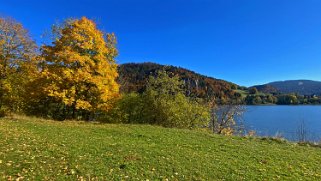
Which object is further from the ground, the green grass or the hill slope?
the hill slope

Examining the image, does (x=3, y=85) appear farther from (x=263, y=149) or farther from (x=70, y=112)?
(x=263, y=149)

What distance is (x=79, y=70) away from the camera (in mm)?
22141

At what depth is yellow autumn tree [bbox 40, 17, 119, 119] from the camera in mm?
21750

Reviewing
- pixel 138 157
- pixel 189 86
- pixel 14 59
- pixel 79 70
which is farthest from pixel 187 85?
pixel 138 157

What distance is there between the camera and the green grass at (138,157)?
388 inches

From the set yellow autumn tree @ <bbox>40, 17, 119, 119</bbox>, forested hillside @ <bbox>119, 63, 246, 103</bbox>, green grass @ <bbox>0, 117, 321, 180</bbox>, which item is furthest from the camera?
forested hillside @ <bbox>119, 63, 246, 103</bbox>

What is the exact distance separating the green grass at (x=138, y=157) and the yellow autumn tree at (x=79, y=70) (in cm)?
497

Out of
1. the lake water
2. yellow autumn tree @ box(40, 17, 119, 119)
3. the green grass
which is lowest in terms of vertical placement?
the lake water

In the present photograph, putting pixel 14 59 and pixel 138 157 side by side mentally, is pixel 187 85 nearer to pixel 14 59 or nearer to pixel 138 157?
pixel 14 59

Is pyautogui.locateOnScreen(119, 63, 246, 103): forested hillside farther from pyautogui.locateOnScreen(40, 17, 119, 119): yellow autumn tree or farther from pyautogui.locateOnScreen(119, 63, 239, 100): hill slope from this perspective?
pyautogui.locateOnScreen(40, 17, 119, 119): yellow autumn tree

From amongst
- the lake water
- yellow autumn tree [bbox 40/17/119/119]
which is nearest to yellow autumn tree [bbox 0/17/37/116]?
yellow autumn tree [bbox 40/17/119/119]

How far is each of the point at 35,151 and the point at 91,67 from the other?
12741 millimetres

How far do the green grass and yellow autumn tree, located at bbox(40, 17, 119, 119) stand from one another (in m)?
4.97

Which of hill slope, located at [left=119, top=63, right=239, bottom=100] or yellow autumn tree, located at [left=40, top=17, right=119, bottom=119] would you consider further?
hill slope, located at [left=119, top=63, right=239, bottom=100]
